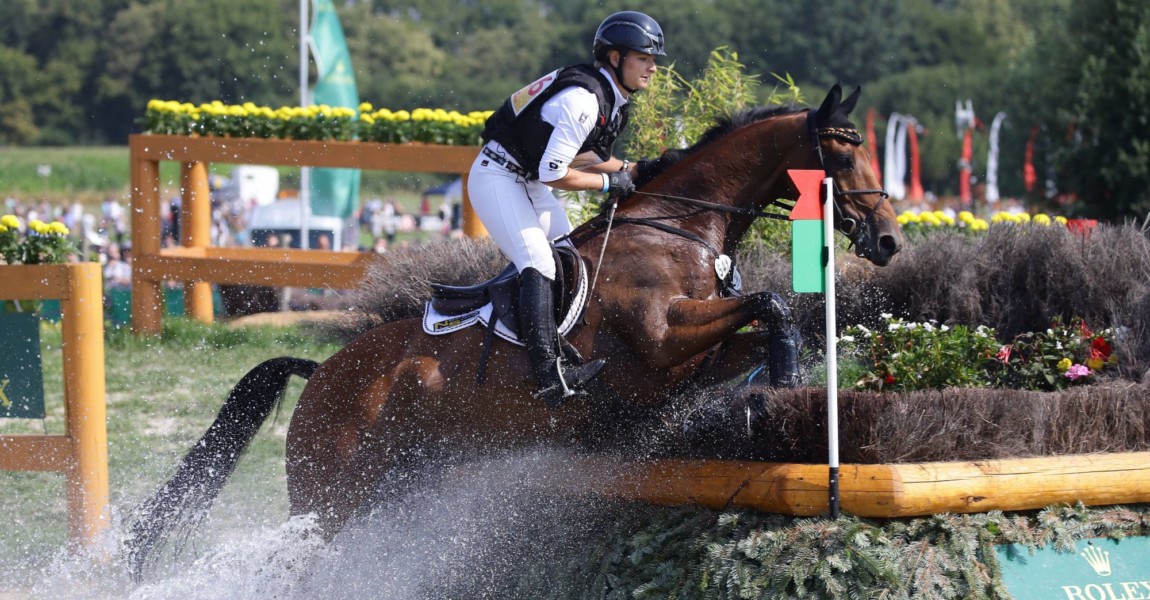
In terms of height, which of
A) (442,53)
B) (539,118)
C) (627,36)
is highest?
(442,53)

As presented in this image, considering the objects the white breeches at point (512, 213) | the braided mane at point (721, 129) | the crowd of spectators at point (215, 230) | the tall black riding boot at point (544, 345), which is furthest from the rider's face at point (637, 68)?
the crowd of spectators at point (215, 230)

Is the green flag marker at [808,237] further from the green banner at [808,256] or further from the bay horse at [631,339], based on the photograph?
the bay horse at [631,339]

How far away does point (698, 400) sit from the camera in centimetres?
466

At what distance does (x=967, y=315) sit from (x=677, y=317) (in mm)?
1890

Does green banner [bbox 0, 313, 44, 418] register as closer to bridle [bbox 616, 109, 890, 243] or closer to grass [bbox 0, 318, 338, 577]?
grass [bbox 0, 318, 338, 577]

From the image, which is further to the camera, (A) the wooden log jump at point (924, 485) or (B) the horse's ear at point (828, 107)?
(B) the horse's ear at point (828, 107)

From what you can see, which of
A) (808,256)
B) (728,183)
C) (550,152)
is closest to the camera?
(808,256)

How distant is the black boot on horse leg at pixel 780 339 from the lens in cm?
439

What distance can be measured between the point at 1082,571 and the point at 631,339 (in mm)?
1772

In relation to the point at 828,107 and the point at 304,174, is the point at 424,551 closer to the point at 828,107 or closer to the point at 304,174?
the point at 828,107

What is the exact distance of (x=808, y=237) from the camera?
162 inches

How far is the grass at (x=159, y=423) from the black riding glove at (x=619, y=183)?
1932mm

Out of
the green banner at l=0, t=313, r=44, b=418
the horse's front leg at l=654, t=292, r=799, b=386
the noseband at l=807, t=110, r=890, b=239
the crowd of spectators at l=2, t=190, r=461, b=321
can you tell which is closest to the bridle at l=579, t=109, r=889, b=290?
the noseband at l=807, t=110, r=890, b=239

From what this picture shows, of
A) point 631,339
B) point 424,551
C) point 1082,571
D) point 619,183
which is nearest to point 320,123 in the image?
point 424,551
